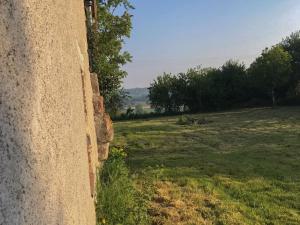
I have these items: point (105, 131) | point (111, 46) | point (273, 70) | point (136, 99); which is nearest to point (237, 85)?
point (273, 70)

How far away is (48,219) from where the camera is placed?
6.69 ft

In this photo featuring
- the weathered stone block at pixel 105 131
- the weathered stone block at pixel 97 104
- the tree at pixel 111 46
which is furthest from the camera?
the tree at pixel 111 46

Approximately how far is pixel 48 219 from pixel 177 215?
5760 millimetres

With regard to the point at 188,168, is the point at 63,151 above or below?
above

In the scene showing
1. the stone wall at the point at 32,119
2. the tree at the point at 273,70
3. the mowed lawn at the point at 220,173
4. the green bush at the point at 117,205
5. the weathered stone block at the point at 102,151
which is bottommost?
the mowed lawn at the point at 220,173

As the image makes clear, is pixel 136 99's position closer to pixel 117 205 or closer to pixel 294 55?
pixel 294 55

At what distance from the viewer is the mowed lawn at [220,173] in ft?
26.4

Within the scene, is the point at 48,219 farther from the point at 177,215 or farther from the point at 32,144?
the point at 177,215

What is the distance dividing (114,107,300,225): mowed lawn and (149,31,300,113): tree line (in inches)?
723

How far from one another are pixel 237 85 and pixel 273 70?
4727mm

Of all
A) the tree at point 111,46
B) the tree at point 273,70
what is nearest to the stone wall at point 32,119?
the tree at point 111,46

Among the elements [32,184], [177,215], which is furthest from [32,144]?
[177,215]

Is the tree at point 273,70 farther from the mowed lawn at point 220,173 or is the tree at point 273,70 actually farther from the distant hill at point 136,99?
the mowed lawn at point 220,173

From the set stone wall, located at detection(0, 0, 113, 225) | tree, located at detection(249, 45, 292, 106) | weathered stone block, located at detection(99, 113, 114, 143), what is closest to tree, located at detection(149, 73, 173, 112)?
tree, located at detection(249, 45, 292, 106)
